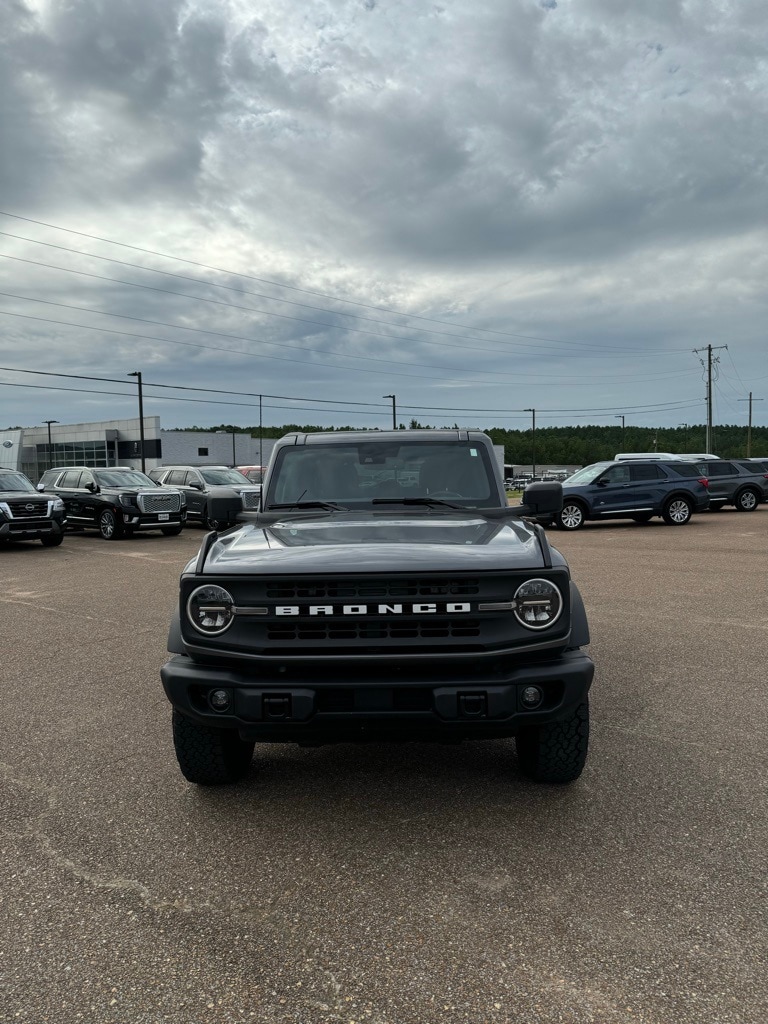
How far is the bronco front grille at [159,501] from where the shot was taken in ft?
63.3

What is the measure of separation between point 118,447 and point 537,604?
8366cm

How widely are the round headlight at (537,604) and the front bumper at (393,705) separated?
18cm

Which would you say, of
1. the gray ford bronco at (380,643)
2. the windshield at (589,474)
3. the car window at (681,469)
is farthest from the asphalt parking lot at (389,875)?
the car window at (681,469)

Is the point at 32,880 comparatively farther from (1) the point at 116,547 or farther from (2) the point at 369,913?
(1) the point at 116,547

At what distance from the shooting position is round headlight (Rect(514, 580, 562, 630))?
128 inches

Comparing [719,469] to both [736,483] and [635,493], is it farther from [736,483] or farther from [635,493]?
[635,493]

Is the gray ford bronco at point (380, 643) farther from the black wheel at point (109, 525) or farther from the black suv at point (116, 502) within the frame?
the black wheel at point (109, 525)

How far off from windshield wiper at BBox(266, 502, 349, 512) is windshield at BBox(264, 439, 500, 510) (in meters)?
0.02

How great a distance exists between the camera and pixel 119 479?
2067cm

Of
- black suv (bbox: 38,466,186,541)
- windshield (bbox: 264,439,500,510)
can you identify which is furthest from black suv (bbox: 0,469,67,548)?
windshield (bbox: 264,439,500,510)

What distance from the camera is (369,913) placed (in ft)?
9.02

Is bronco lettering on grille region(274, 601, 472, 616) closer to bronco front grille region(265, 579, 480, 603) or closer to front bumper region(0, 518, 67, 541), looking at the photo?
bronco front grille region(265, 579, 480, 603)

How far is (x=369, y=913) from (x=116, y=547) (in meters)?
15.9

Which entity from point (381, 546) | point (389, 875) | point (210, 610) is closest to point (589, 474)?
point (381, 546)
